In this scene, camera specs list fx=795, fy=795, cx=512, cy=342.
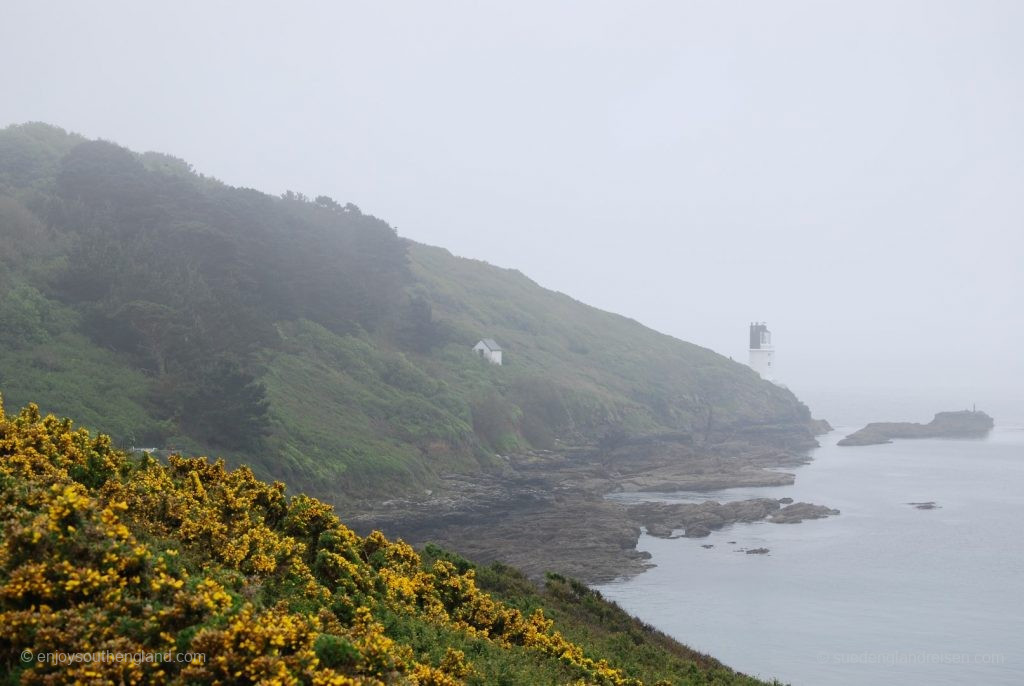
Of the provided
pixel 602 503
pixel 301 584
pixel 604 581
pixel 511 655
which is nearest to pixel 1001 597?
pixel 604 581

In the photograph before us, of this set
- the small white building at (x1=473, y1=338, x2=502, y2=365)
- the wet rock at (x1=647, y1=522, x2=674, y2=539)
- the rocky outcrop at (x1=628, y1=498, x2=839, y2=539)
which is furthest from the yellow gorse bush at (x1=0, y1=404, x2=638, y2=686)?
the small white building at (x1=473, y1=338, x2=502, y2=365)

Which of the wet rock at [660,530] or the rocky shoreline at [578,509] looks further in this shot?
the wet rock at [660,530]

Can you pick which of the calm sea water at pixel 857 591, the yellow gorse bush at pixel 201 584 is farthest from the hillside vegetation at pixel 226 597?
the calm sea water at pixel 857 591

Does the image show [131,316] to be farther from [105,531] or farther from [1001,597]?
[1001,597]

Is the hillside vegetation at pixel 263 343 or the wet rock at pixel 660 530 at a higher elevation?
the hillside vegetation at pixel 263 343

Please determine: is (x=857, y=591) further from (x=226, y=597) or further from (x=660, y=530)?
(x=226, y=597)

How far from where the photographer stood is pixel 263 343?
63.2 meters

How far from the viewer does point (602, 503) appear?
63969mm

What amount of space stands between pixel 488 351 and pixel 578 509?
32388mm

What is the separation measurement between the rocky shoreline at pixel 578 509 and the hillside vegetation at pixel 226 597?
83.3 ft

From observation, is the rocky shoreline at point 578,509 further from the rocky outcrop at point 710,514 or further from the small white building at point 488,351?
the small white building at point 488,351

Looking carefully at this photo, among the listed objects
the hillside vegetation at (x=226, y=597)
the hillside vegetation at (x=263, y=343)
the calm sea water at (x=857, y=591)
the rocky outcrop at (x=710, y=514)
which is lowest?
the calm sea water at (x=857, y=591)

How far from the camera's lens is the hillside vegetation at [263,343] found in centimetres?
4672

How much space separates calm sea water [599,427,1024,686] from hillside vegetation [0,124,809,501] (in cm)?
1918
